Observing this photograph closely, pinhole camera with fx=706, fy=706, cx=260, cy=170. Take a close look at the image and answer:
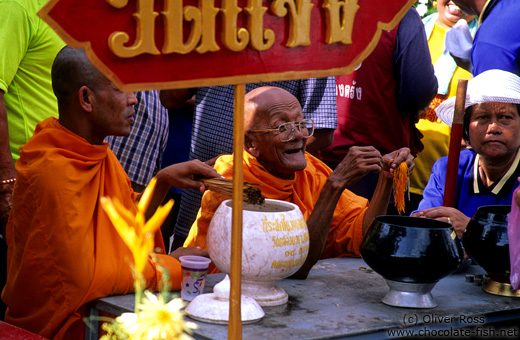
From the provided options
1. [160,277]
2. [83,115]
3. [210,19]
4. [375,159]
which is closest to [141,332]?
[210,19]

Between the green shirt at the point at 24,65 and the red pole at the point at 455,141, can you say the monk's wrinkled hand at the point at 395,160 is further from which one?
the green shirt at the point at 24,65

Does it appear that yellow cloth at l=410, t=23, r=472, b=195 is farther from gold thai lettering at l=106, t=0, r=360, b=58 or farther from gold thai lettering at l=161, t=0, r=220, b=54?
gold thai lettering at l=161, t=0, r=220, b=54

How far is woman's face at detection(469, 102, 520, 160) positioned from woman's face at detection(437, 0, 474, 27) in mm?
1739

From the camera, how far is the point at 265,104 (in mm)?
2734

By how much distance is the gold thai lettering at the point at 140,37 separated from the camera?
1.33m

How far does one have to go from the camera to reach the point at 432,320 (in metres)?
1.96

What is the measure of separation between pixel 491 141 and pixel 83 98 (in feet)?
5.50

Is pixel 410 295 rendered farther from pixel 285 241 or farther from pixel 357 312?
pixel 285 241

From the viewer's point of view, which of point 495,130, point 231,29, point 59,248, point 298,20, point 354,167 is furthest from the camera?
point 495,130

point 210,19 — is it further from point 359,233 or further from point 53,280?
point 359,233

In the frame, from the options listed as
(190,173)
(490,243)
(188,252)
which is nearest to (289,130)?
(190,173)

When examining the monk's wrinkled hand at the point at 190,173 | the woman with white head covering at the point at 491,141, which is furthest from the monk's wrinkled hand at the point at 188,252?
the woman with white head covering at the point at 491,141

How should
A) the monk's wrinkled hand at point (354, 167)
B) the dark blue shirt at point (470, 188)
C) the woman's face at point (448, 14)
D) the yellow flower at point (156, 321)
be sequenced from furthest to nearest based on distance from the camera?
the woman's face at point (448, 14) → the dark blue shirt at point (470, 188) → the monk's wrinkled hand at point (354, 167) → the yellow flower at point (156, 321)

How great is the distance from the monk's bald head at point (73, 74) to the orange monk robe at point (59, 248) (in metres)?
0.15
